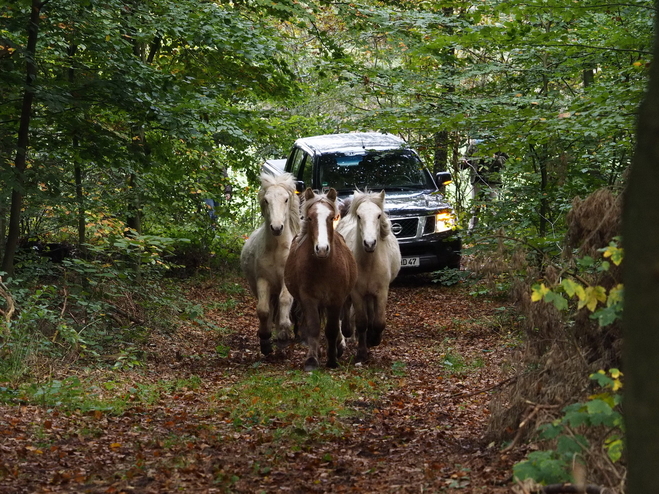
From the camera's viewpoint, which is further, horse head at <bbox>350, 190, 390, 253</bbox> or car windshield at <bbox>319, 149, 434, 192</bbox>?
car windshield at <bbox>319, 149, 434, 192</bbox>

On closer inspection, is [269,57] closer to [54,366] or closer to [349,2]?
[349,2]

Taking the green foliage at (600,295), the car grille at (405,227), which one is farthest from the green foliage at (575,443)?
the car grille at (405,227)

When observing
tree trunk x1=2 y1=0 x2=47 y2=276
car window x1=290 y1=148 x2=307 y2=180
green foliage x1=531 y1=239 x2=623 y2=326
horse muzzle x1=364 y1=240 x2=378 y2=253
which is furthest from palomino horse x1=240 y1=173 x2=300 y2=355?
green foliage x1=531 y1=239 x2=623 y2=326

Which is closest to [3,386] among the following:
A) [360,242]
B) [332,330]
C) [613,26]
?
[332,330]

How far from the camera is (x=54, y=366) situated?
7965mm

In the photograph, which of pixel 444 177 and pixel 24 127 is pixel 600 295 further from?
pixel 444 177

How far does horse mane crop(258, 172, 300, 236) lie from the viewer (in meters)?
9.53

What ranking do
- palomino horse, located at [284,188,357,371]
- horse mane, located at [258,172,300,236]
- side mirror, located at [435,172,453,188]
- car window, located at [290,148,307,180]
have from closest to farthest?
palomino horse, located at [284,188,357,371], horse mane, located at [258,172,300,236], side mirror, located at [435,172,453,188], car window, located at [290,148,307,180]

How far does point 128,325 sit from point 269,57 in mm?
3972

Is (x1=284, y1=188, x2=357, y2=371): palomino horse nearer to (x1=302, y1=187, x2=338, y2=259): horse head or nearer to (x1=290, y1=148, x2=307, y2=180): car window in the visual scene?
(x1=302, y1=187, x2=338, y2=259): horse head

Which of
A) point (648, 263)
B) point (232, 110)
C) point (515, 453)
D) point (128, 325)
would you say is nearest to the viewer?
point (648, 263)

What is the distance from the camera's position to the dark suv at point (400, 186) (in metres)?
14.3

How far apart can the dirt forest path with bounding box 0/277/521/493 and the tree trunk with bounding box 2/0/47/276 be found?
1942mm

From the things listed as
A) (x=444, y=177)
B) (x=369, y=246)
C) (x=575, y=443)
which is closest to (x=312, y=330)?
(x=369, y=246)
